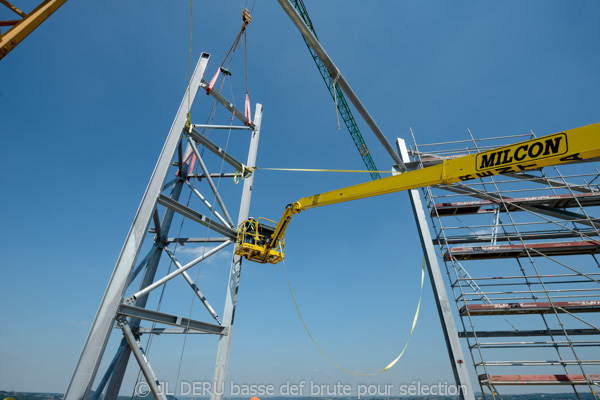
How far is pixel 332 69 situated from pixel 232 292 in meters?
8.40

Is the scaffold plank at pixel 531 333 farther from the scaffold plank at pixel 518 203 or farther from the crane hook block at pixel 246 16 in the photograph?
the crane hook block at pixel 246 16

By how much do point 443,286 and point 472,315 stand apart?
206cm

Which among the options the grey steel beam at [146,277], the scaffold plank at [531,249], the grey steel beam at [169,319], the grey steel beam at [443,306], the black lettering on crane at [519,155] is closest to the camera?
the black lettering on crane at [519,155]

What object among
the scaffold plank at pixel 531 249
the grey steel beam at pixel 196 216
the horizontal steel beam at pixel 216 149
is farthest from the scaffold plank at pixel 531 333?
the horizontal steel beam at pixel 216 149

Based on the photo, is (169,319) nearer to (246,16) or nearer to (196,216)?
(196,216)

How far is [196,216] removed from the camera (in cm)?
924

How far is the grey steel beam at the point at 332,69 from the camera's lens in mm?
8852

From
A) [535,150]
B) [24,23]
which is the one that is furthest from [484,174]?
[24,23]

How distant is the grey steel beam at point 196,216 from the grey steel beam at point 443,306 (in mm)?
8705

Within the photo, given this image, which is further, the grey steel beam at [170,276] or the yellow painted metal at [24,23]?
the grey steel beam at [170,276]

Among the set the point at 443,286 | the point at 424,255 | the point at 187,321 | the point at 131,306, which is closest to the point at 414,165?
the point at 424,255

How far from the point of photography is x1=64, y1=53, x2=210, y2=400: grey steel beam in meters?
6.18

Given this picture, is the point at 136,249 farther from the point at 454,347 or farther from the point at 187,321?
the point at 454,347

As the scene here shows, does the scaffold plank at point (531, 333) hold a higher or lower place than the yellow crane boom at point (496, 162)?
lower
